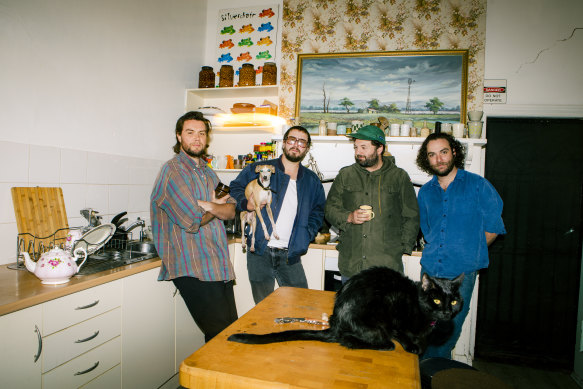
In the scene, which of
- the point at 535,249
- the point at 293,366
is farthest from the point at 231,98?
the point at 535,249

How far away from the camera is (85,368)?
1.66 m

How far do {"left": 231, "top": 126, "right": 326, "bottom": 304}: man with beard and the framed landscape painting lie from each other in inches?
55.9

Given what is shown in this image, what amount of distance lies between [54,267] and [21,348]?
0.36 meters

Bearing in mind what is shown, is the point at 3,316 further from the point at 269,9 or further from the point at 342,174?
the point at 269,9

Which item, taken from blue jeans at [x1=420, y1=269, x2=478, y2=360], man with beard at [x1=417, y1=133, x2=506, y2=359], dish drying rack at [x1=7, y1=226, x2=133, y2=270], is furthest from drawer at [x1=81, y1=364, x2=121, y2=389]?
man with beard at [x1=417, y1=133, x2=506, y2=359]

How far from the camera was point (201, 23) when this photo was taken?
4.05 metres

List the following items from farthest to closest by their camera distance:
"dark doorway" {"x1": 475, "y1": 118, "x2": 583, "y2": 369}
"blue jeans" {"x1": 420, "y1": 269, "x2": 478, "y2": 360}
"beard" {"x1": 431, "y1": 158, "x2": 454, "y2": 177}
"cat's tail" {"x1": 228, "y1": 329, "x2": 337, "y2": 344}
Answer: "dark doorway" {"x1": 475, "y1": 118, "x2": 583, "y2": 369}, "beard" {"x1": 431, "y1": 158, "x2": 454, "y2": 177}, "blue jeans" {"x1": 420, "y1": 269, "x2": 478, "y2": 360}, "cat's tail" {"x1": 228, "y1": 329, "x2": 337, "y2": 344}

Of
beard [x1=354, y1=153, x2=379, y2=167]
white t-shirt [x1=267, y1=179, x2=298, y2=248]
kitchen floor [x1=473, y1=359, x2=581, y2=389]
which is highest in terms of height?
beard [x1=354, y1=153, x2=379, y2=167]

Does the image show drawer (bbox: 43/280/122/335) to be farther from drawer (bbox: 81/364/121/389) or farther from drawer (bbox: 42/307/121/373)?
drawer (bbox: 81/364/121/389)

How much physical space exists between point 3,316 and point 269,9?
13.3ft

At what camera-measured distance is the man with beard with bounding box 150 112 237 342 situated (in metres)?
1.86

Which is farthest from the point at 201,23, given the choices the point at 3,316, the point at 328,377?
the point at 328,377

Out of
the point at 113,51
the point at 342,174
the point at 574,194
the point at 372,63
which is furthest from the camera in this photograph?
the point at 372,63

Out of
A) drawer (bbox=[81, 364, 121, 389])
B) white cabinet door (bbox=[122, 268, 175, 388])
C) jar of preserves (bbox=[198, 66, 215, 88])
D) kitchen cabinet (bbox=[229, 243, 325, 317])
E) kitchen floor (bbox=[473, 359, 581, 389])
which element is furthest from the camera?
jar of preserves (bbox=[198, 66, 215, 88])
